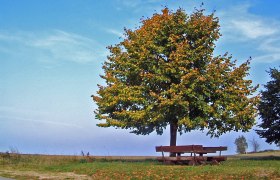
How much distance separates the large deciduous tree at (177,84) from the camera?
89.4 feet

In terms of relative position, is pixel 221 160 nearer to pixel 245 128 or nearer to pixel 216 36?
pixel 245 128

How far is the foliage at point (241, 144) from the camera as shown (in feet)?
199

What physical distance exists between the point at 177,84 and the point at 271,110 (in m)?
9.72

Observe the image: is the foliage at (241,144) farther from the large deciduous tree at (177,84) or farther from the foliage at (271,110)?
the large deciduous tree at (177,84)

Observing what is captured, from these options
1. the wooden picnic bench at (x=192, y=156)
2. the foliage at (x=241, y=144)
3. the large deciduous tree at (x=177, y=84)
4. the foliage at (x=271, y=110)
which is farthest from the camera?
the foliage at (x=241, y=144)

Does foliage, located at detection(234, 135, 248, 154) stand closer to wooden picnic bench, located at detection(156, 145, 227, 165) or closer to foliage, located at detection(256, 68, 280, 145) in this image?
foliage, located at detection(256, 68, 280, 145)

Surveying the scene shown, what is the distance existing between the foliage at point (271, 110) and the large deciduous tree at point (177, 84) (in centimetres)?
328

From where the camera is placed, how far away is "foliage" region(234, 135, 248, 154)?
60766mm

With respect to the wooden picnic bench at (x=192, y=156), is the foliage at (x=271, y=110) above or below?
above

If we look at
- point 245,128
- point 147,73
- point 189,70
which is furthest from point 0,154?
point 245,128

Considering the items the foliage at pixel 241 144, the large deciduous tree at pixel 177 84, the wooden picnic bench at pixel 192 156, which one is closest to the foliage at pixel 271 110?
the large deciduous tree at pixel 177 84

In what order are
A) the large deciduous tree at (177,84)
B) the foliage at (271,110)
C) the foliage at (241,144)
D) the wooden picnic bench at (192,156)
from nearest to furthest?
1. the wooden picnic bench at (192,156)
2. the large deciduous tree at (177,84)
3. the foliage at (271,110)
4. the foliage at (241,144)

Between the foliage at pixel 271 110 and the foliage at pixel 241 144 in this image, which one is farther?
the foliage at pixel 241 144

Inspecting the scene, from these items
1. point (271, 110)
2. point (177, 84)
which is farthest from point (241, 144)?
point (177, 84)
